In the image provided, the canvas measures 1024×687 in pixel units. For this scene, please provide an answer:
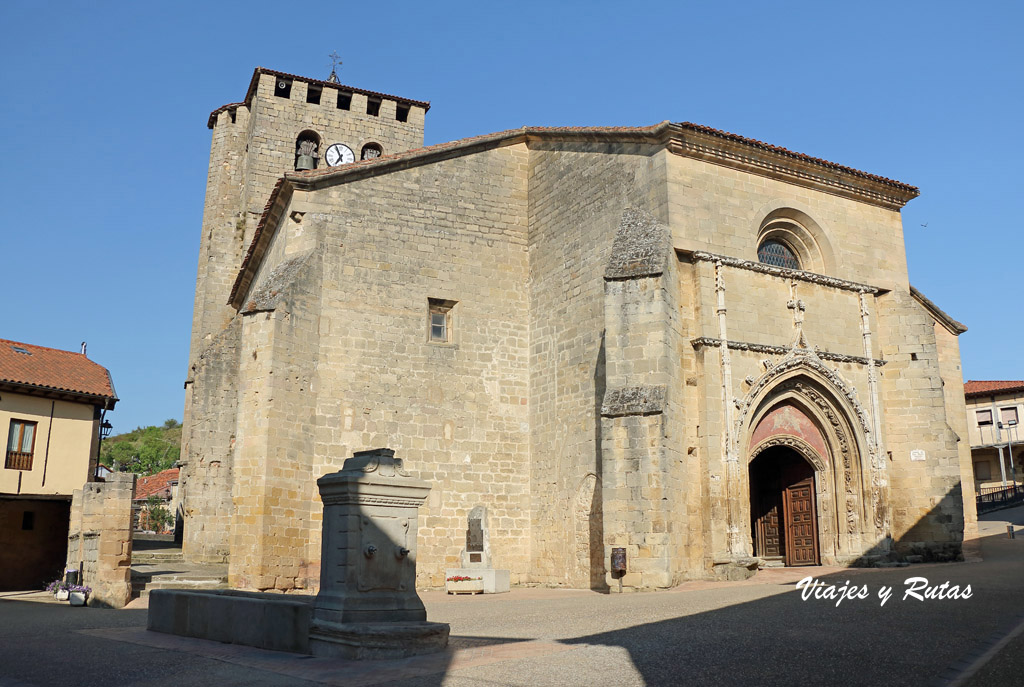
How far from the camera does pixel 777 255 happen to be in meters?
17.1

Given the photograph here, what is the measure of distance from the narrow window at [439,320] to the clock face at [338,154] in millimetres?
11583

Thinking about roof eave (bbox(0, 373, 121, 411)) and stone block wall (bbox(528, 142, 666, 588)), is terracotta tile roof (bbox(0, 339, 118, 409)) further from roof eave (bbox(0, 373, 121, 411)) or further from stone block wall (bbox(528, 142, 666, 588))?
stone block wall (bbox(528, 142, 666, 588))

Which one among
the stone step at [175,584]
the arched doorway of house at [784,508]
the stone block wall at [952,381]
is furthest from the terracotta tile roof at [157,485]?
the stone block wall at [952,381]

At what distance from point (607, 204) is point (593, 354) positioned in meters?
2.97

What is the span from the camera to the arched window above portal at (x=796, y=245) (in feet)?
55.3

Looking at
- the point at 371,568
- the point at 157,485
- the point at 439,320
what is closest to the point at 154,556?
the point at 439,320

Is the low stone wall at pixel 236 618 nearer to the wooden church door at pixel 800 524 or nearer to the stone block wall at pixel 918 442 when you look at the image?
the wooden church door at pixel 800 524

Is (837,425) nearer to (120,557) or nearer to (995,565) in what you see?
(995,565)

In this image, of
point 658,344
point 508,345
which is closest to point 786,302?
point 658,344

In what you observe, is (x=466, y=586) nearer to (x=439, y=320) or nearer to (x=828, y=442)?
(x=439, y=320)

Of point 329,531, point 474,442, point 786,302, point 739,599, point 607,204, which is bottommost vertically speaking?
point 739,599

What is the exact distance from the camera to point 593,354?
51.5ft

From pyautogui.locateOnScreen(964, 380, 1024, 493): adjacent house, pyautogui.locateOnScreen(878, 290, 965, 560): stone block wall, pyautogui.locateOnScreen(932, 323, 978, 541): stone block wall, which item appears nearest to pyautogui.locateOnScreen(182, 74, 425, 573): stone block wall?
pyautogui.locateOnScreen(878, 290, 965, 560): stone block wall

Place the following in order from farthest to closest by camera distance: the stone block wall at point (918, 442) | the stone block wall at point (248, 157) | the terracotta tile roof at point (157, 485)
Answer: the terracotta tile roof at point (157, 485) < the stone block wall at point (248, 157) < the stone block wall at point (918, 442)
